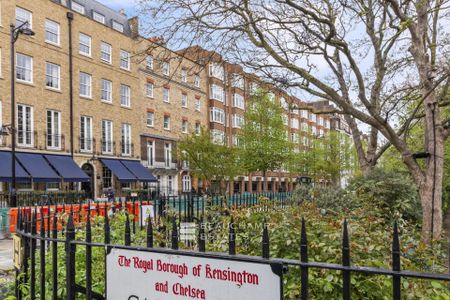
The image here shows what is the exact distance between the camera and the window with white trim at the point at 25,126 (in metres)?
23.6

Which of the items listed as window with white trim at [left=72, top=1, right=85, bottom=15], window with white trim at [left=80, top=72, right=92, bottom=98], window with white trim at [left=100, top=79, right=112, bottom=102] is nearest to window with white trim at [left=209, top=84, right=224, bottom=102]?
window with white trim at [left=100, top=79, right=112, bottom=102]

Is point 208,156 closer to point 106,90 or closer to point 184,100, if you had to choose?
point 106,90

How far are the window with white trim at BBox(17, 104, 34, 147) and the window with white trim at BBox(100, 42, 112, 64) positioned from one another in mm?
7718

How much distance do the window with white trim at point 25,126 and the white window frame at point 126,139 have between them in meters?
7.77

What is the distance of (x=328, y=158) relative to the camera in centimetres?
5044

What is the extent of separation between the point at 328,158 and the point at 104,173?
3033 cm

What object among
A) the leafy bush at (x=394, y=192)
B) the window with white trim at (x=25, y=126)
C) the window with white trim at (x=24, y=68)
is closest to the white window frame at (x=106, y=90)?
the window with white trim at (x=24, y=68)

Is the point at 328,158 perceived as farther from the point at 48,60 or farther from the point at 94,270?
the point at 94,270

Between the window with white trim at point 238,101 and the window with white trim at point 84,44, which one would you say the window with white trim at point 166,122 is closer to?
the window with white trim at point 84,44

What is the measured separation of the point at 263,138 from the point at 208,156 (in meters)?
4.97

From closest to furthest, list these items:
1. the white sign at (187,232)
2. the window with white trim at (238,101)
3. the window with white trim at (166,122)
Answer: the white sign at (187,232) < the window with white trim at (166,122) < the window with white trim at (238,101)

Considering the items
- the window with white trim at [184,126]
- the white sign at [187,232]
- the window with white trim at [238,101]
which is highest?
the window with white trim at [238,101]

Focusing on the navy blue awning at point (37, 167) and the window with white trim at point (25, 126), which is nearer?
the navy blue awning at point (37, 167)

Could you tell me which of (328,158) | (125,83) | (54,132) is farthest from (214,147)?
(328,158)
